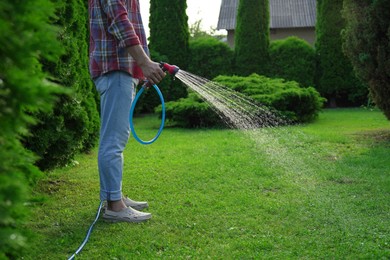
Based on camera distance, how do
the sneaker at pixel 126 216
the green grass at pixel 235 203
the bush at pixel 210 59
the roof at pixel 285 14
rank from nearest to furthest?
1. the green grass at pixel 235 203
2. the sneaker at pixel 126 216
3. the bush at pixel 210 59
4. the roof at pixel 285 14

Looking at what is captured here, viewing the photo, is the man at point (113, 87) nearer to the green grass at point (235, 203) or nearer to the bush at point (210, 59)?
the green grass at point (235, 203)

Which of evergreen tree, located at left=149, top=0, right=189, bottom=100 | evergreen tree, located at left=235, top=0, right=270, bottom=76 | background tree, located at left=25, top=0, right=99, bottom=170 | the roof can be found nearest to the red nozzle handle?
background tree, located at left=25, top=0, right=99, bottom=170

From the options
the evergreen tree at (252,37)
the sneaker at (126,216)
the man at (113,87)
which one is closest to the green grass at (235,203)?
the sneaker at (126,216)

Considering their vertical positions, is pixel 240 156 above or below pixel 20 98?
below

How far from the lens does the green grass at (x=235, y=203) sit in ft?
10.5

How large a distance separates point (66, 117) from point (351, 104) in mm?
11755

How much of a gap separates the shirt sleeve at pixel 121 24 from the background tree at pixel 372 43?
4.41m

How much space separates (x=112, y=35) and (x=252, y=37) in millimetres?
10965

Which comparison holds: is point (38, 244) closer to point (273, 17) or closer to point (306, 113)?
point (306, 113)

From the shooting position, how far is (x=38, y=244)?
10.8 ft

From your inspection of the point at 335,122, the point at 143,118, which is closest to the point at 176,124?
the point at 143,118

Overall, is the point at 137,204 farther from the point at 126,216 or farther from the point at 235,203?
the point at 235,203

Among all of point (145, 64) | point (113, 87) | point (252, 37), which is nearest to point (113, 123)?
point (113, 87)

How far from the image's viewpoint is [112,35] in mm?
3709
